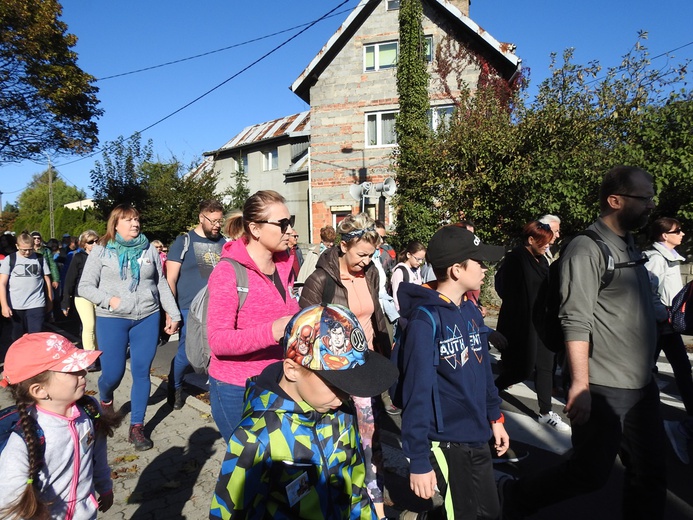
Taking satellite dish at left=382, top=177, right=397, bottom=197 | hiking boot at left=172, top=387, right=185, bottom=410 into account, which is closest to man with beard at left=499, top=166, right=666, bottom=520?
hiking boot at left=172, top=387, right=185, bottom=410

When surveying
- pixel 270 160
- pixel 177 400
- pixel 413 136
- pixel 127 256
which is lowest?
pixel 177 400

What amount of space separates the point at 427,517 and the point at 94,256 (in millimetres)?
3468

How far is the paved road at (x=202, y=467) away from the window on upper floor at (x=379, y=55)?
1679 centimetres

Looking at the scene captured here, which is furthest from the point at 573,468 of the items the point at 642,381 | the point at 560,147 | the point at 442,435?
the point at 560,147

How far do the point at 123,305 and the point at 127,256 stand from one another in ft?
1.44

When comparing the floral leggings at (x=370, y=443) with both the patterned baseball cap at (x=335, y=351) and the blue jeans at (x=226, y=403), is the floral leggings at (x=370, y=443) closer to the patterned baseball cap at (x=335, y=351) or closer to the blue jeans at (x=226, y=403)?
the blue jeans at (x=226, y=403)

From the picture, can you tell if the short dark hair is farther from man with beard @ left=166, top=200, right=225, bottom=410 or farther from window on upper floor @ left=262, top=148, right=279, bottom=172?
window on upper floor @ left=262, top=148, right=279, bottom=172

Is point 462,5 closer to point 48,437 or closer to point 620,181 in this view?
point 620,181

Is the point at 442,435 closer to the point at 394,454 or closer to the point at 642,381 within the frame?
the point at 642,381

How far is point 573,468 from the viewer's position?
284cm

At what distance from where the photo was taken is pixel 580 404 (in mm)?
2693

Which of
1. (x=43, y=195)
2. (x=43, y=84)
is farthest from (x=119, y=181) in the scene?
(x=43, y=195)

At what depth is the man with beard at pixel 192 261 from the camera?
5348 mm

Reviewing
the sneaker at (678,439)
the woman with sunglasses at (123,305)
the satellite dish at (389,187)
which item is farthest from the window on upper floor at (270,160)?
the sneaker at (678,439)
